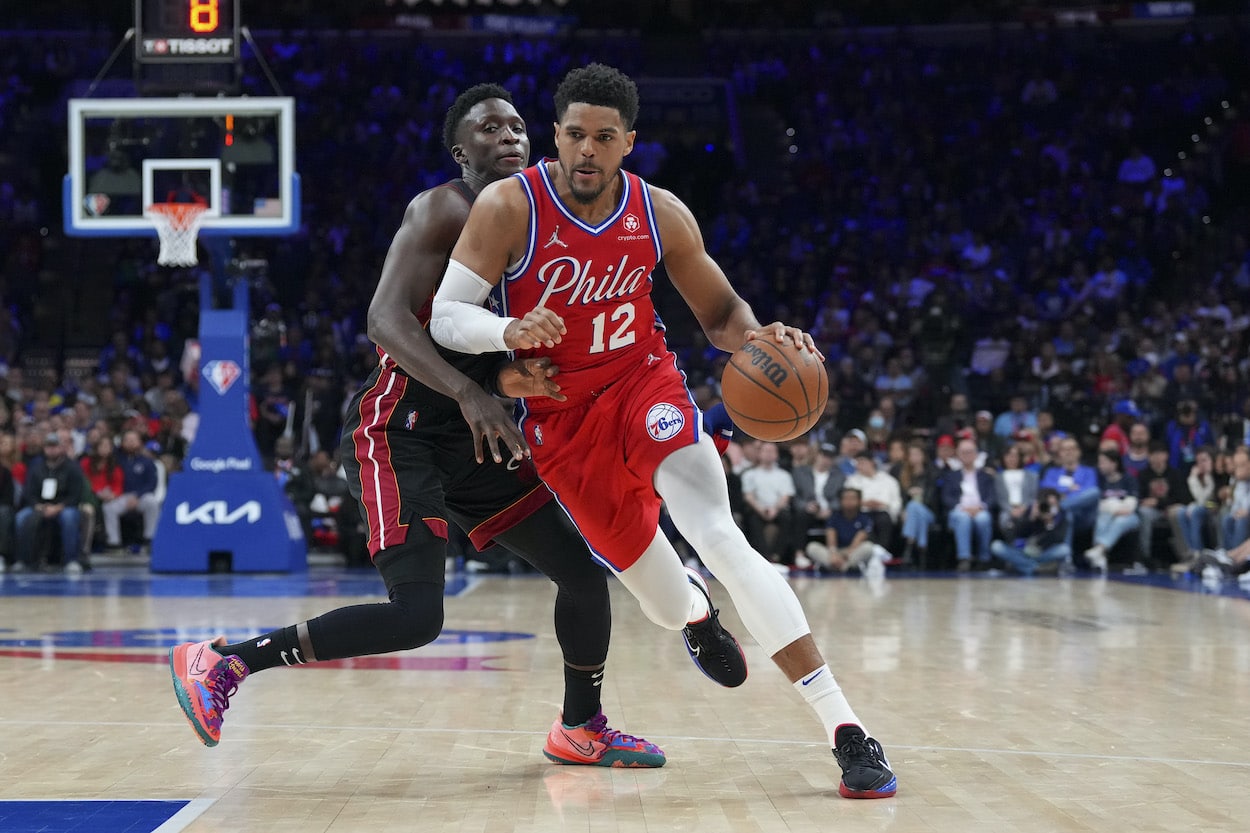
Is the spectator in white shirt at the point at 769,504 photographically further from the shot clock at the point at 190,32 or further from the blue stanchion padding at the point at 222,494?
the shot clock at the point at 190,32

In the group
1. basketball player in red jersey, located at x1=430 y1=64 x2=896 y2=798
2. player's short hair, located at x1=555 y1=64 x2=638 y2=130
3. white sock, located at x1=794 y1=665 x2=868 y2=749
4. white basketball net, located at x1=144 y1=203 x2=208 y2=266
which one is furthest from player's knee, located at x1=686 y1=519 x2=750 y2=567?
white basketball net, located at x1=144 y1=203 x2=208 y2=266

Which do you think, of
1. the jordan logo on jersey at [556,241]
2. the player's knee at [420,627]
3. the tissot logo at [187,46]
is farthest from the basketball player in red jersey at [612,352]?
the tissot logo at [187,46]

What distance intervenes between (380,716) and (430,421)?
50.1 inches

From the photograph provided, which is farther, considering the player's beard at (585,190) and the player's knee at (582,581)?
the player's knee at (582,581)

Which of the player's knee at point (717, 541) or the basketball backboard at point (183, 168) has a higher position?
the basketball backboard at point (183, 168)

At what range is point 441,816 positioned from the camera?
3.35 m

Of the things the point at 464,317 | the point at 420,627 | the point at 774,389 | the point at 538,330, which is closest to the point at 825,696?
the point at 774,389

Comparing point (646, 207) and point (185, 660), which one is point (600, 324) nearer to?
point (646, 207)

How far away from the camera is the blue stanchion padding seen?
12398 millimetres

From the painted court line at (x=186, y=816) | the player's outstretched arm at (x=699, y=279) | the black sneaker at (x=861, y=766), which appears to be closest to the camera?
the painted court line at (x=186, y=816)

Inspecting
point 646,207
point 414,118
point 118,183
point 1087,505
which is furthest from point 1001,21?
point 646,207

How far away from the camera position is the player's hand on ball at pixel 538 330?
3.56 m

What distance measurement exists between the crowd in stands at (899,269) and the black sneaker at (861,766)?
8.94 meters

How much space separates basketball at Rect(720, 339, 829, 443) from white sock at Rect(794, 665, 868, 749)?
2.09ft
